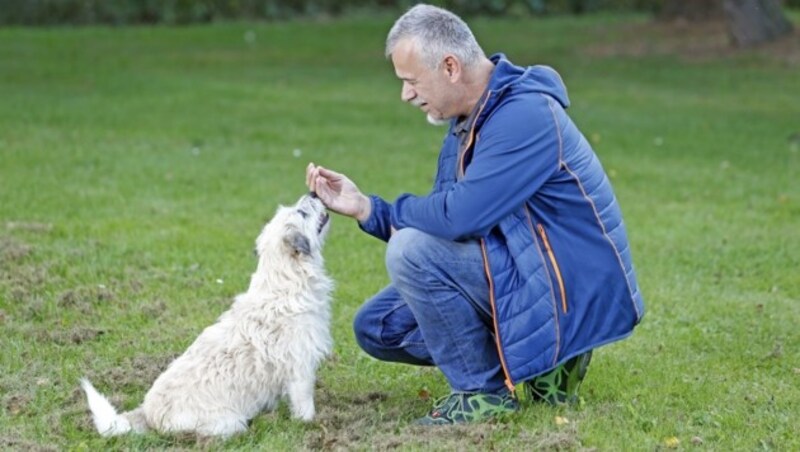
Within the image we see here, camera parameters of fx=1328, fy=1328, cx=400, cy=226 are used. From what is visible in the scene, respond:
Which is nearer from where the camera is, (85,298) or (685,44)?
(85,298)

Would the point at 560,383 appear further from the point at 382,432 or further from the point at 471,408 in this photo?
the point at 382,432

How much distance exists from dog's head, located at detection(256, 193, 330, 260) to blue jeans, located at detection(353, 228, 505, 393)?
355 mm

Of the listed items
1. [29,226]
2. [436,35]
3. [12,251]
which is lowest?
[29,226]

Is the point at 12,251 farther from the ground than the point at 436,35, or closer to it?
closer to it

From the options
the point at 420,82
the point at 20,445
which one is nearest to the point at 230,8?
the point at 420,82

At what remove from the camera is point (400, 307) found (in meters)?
5.68

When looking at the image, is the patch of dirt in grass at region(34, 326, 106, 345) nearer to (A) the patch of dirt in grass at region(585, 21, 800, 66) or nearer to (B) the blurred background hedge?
(A) the patch of dirt in grass at region(585, 21, 800, 66)

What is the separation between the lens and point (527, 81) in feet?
17.0

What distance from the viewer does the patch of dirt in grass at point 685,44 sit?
19.6 m

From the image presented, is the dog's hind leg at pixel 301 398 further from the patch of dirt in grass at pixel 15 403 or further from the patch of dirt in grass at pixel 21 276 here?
the patch of dirt in grass at pixel 21 276

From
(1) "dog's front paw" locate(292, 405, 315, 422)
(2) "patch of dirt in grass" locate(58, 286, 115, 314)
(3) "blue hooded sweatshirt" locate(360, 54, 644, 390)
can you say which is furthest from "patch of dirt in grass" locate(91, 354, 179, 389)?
(3) "blue hooded sweatshirt" locate(360, 54, 644, 390)

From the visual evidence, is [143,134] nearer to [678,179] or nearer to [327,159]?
[327,159]

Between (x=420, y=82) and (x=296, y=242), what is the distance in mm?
820

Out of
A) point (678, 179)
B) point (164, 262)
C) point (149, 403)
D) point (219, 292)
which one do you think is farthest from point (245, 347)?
point (678, 179)
